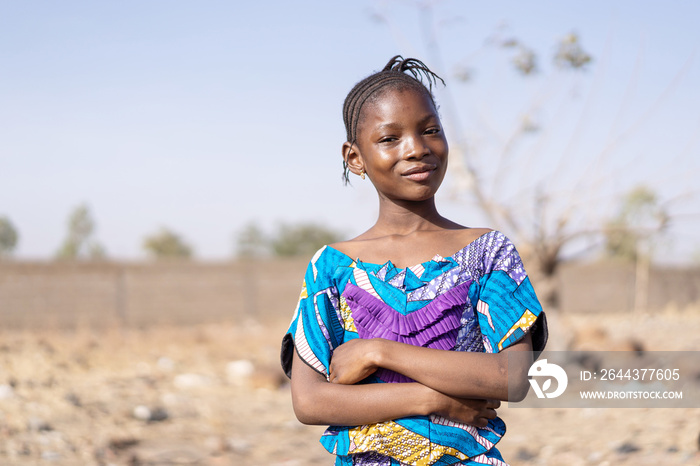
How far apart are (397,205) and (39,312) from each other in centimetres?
1685

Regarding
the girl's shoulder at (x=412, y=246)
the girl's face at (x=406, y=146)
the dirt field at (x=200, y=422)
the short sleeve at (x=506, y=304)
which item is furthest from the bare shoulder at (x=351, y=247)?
the dirt field at (x=200, y=422)

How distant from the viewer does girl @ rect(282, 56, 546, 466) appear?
1319 mm

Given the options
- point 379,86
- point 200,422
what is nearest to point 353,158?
point 379,86

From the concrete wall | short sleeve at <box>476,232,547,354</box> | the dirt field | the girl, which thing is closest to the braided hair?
the girl

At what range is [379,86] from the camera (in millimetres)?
1524

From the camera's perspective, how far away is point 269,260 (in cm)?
1969

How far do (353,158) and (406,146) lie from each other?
20 cm

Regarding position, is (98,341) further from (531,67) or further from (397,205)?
(397,205)

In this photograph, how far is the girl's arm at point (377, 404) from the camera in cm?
131

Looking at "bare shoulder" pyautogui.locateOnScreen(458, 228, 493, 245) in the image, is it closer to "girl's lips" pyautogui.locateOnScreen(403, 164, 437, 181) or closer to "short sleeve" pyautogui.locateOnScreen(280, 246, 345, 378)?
"girl's lips" pyautogui.locateOnScreen(403, 164, 437, 181)

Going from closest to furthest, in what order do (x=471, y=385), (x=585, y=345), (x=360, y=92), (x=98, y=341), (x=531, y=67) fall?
(x=471, y=385) → (x=360, y=92) → (x=531, y=67) → (x=585, y=345) → (x=98, y=341)

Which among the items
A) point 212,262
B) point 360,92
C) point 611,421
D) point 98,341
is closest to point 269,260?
point 212,262

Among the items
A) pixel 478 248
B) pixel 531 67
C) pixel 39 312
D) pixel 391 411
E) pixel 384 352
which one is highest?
pixel 531 67

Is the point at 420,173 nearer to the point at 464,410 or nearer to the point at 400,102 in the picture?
the point at 400,102
